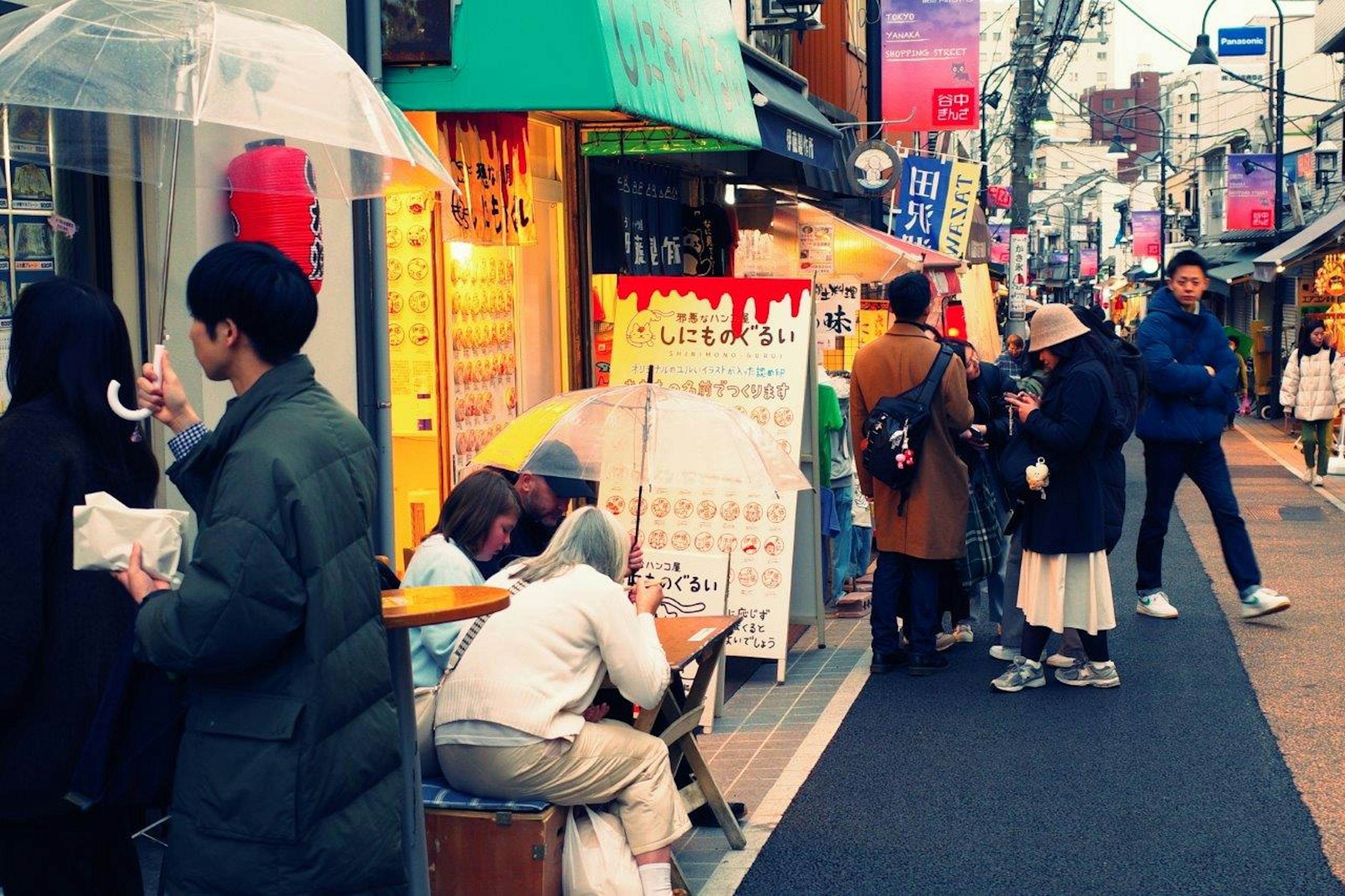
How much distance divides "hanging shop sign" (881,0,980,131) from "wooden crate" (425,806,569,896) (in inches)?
576

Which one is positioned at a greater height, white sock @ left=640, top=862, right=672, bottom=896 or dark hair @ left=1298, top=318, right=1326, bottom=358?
dark hair @ left=1298, top=318, right=1326, bottom=358

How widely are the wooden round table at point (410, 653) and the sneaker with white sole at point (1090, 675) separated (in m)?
5.03

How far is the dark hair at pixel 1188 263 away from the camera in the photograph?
31.6 ft

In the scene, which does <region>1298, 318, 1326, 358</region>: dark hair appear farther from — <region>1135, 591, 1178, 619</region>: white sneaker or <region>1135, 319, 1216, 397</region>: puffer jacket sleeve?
<region>1135, 319, 1216, 397</region>: puffer jacket sleeve

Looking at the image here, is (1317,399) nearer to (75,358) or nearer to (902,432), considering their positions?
(902,432)

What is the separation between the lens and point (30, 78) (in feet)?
13.5

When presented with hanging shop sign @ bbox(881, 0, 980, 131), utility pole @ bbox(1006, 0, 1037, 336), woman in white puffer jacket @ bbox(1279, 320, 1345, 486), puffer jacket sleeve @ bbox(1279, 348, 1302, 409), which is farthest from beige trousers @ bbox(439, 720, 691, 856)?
utility pole @ bbox(1006, 0, 1037, 336)

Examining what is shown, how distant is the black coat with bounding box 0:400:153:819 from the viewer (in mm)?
3408

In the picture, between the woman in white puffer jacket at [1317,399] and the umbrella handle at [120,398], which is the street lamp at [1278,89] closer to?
the woman in white puffer jacket at [1317,399]

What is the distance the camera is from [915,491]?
8.66 m

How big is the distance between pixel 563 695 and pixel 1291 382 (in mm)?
17860

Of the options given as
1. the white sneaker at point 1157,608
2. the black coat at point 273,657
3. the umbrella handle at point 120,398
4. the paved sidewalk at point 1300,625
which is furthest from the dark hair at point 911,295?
the black coat at point 273,657

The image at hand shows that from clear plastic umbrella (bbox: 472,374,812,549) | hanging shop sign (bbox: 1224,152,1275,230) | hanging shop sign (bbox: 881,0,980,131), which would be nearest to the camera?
clear plastic umbrella (bbox: 472,374,812,549)

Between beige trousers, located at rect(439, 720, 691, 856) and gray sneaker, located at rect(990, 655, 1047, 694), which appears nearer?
beige trousers, located at rect(439, 720, 691, 856)
